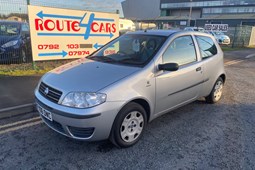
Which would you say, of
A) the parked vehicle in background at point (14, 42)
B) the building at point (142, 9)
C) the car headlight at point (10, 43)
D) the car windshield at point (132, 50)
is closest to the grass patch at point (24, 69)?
the parked vehicle in background at point (14, 42)

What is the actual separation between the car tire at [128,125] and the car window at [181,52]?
3.13 ft

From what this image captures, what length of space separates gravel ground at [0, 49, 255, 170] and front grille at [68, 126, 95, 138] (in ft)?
1.09

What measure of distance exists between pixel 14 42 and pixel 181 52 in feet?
20.4

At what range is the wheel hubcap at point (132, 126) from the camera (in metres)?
3.13

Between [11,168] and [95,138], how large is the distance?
1.06 m

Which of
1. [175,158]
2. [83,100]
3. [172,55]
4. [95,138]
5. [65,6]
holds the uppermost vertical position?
[65,6]

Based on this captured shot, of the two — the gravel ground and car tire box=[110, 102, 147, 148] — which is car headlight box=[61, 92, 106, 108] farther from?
the gravel ground

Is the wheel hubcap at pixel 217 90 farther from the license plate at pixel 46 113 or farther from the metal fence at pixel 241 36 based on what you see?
the metal fence at pixel 241 36

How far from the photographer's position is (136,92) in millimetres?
3092

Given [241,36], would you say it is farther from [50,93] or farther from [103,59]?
[50,93]

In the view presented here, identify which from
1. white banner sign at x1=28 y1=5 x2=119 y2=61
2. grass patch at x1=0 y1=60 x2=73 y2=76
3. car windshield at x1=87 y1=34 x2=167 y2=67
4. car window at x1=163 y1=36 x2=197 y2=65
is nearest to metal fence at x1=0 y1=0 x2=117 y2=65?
white banner sign at x1=28 y1=5 x2=119 y2=61

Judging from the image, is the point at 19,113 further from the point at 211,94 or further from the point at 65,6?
the point at 65,6

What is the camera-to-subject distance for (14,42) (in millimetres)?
7746

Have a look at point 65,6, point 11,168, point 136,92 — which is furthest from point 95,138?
point 65,6
